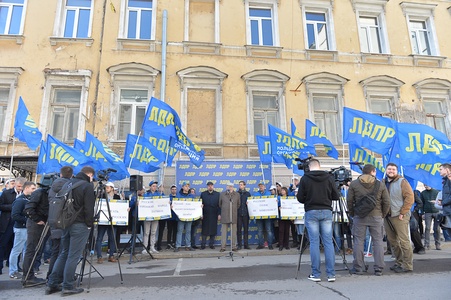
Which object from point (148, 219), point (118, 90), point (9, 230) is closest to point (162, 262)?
point (148, 219)

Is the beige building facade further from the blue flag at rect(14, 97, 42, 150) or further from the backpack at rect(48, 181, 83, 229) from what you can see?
the backpack at rect(48, 181, 83, 229)

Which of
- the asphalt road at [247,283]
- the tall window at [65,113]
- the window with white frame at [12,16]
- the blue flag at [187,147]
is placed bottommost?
the asphalt road at [247,283]

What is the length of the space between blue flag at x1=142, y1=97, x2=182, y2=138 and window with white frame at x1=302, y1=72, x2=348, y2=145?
678 centimetres

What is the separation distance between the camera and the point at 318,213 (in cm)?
522

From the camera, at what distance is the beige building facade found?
12453 mm

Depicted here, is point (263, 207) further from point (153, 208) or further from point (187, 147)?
point (153, 208)

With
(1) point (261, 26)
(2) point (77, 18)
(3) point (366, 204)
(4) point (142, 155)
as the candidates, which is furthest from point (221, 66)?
(3) point (366, 204)

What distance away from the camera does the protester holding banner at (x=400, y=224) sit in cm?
580

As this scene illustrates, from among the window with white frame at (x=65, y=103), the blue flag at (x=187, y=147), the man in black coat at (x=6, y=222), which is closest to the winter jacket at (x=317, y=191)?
the blue flag at (x=187, y=147)

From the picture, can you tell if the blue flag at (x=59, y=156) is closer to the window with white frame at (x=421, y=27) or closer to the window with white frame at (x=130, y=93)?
the window with white frame at (x=130, y=93)

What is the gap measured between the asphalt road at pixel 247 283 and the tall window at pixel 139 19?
9880 mm

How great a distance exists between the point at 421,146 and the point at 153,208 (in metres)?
7.00

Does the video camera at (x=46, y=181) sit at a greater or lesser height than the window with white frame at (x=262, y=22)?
lesser

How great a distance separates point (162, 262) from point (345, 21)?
13.3m
